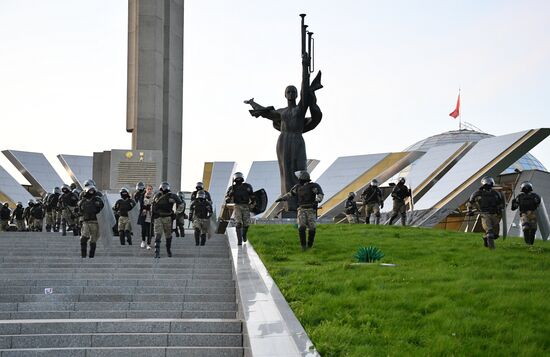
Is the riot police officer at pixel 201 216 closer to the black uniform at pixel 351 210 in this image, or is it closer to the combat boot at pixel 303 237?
the combat boot at pixel 303 237

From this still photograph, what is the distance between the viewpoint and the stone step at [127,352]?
632 centimetres

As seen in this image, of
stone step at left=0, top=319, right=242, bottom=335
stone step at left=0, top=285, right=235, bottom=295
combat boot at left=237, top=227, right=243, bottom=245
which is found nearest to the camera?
stone step at left=0, top=319, right=242, bottom=335

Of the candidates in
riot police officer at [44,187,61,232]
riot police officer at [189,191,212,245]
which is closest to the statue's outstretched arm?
riot police officer at [189,191,212,245]

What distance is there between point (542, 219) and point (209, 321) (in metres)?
9.55

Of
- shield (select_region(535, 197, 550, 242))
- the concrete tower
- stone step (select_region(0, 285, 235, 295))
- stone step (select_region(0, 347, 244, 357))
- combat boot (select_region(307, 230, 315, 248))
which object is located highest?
the concrete tower

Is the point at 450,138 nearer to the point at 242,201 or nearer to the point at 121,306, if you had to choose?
the point at 242,201

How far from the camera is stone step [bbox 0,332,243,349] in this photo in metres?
6.68

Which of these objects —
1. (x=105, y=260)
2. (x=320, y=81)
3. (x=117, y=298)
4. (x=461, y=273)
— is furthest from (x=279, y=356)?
(x=320, y=81)

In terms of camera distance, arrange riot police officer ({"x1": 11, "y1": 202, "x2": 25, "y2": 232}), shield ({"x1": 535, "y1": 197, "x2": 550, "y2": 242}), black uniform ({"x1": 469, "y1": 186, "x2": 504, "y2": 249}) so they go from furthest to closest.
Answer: riot police officer ({"x1": 11, "y1": 202, "x2": 25, "y2": 232}), shield ({"x1": 535, "y1": 197, "x2": 550, "y2": 242}), black uniform ({"x1": 469, "y1": 186, "x2": 504, "y2": 249})

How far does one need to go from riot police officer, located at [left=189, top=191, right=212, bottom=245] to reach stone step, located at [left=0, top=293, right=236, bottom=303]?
6.10 m

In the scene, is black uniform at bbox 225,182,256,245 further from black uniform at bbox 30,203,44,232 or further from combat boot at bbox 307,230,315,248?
black uniform at bbox 30,203,44,232

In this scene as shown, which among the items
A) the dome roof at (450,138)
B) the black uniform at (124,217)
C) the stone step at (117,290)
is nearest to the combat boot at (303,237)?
the stone step at (117,290)

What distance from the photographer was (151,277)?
33.3 feet

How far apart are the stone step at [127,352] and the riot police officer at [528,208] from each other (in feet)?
30.0
